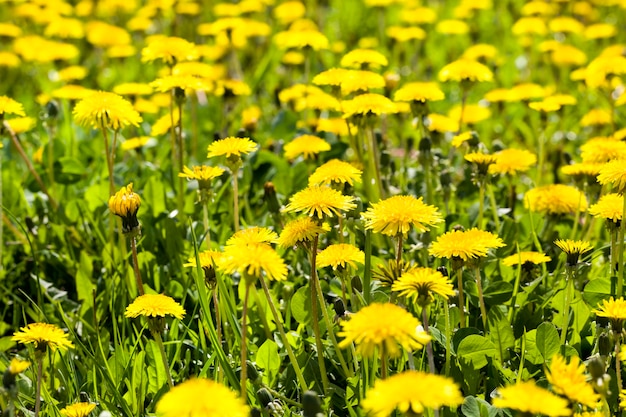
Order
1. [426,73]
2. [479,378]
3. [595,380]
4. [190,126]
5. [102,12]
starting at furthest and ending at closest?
[102,12] < [426,73] < [190,126] < [479,378] < [595,380]

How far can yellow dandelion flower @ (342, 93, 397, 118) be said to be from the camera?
2.51 meters

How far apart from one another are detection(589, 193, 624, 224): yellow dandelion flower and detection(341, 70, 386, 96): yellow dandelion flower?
89 centimetres

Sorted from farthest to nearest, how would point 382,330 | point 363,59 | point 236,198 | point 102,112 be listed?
point 363,59 → point 102,112 → point 236,198 → point 382,330

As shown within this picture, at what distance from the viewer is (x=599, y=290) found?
2.24 m

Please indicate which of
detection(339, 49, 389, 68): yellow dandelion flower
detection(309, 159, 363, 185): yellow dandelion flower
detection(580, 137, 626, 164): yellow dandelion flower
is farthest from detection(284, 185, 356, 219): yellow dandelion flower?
detection(339, 49, 389, 68): yellow dandelion flower

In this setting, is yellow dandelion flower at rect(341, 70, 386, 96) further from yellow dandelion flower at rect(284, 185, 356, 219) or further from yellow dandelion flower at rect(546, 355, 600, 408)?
yellow dandelion flower at rect(546, 355, 600, 408)

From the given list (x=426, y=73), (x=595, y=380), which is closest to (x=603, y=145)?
(x=595, y=380)

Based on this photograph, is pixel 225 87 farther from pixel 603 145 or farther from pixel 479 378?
pixel 479 378

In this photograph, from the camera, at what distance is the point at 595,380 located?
1.58 m

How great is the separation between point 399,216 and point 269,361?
1.78ft

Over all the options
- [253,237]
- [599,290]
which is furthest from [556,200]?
[253,237]

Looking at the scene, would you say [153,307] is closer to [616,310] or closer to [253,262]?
[253,262]

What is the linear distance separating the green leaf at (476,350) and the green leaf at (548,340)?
4.6 inches

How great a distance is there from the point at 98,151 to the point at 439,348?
2103mm
